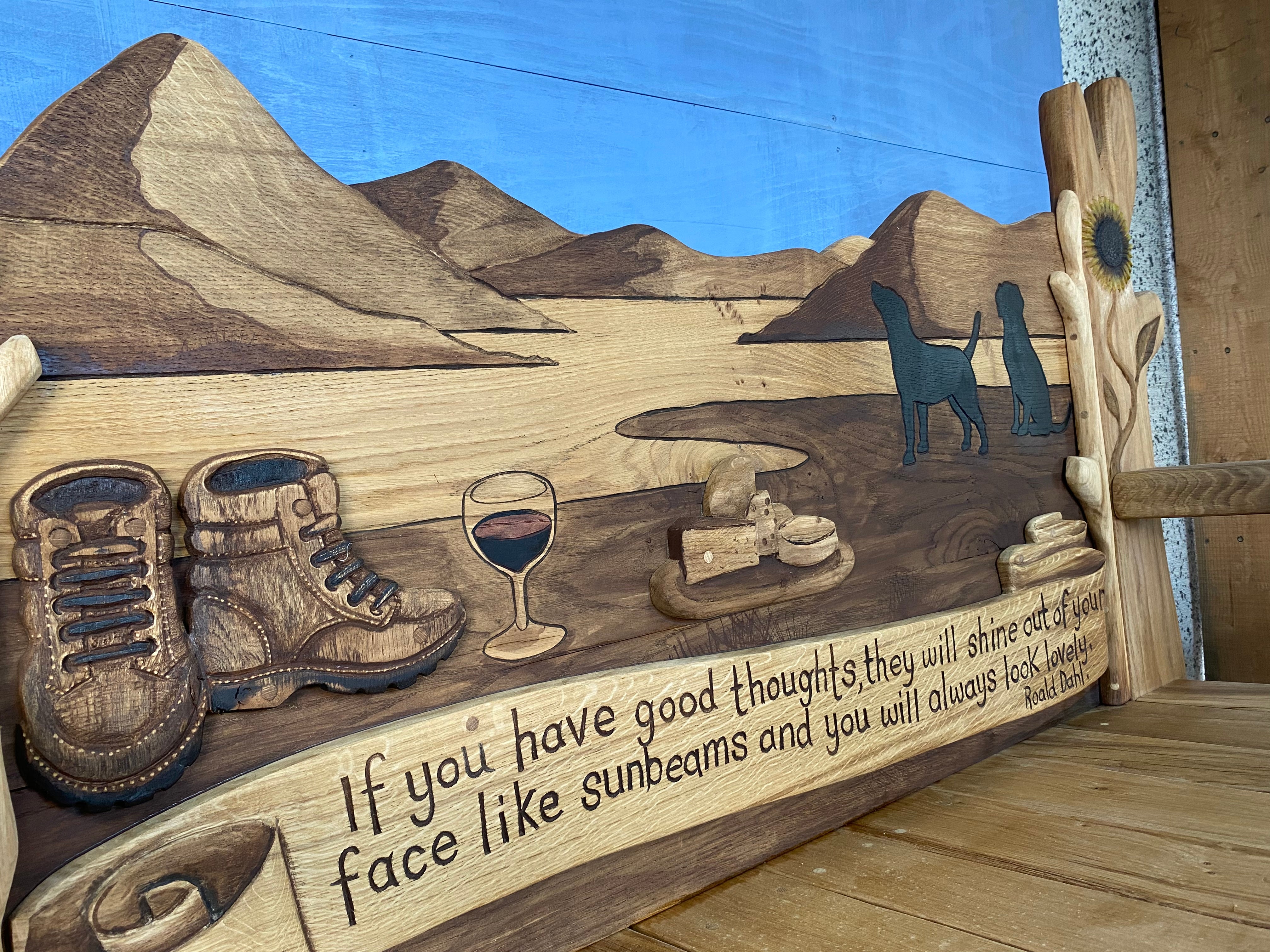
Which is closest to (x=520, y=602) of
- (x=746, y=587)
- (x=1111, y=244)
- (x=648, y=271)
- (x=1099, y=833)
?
(x=746, y=587)

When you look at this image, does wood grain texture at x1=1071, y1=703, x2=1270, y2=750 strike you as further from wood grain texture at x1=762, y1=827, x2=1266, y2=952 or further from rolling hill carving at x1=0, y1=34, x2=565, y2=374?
rolling hill carving at x1=0, y1=34, x2=565, y2=374

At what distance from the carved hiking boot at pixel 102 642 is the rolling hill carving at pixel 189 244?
10cm

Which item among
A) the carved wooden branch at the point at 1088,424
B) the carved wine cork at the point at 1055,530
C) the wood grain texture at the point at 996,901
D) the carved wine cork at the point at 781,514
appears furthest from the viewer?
the carved wooden branch at the point at 1088,424

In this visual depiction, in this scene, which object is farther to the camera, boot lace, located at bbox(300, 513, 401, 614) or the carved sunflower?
the carved sunflower

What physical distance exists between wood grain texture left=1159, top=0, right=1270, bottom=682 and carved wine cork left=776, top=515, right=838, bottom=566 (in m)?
1.28

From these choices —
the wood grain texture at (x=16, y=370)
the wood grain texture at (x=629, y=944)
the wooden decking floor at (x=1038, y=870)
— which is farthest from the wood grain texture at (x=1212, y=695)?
the wood grain texture at (x=16, y=370)

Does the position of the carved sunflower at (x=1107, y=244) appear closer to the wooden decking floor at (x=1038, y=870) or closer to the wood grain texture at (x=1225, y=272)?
the wood grain texture at (x=1225, y=272)

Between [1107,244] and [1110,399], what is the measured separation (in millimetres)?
274

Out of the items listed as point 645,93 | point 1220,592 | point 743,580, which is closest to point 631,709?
point 743,580

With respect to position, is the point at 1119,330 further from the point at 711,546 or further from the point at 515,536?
the point at 515,536

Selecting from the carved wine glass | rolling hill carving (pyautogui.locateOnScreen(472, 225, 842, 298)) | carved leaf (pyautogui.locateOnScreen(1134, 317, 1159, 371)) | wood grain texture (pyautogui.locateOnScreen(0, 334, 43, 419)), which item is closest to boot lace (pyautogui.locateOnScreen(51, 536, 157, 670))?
wood grain texture (pyautogui.locateOnScreen(0, 334, 43, 419))

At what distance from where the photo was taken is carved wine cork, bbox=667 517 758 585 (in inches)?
39.0

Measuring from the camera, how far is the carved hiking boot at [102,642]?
63 centimetres

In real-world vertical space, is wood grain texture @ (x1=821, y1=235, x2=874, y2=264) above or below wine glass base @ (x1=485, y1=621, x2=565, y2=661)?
above
